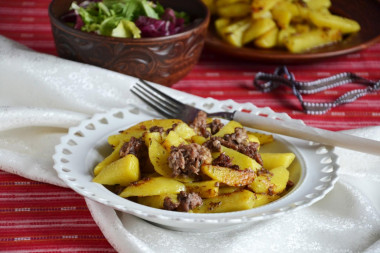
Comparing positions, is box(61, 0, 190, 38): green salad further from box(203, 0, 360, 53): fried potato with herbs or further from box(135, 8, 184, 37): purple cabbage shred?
box(203, 0, 360, 53): fried potato with herbs

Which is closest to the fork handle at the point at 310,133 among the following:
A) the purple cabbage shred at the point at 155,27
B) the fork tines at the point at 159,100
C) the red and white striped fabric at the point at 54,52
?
the fork tines at the point at 159,100

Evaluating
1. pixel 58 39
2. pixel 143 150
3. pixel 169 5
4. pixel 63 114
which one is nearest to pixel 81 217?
pixel 143 150

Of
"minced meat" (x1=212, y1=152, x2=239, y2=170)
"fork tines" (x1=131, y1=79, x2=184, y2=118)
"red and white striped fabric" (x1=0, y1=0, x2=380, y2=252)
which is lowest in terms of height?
"red and white striped fabric" (x1=0, y1=0, x2=380, y2=252)

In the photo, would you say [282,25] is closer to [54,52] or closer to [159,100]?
[159,100]

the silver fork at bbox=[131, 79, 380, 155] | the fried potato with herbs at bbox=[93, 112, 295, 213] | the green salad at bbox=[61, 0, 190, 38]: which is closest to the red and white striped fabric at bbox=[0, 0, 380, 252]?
the fried potato with herbs at bbox=[93, 112, 295, 213]

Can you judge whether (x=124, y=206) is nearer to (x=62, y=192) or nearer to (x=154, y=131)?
(x=154, y=131)

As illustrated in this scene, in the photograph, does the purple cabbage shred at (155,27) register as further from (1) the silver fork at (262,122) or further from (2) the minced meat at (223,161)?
(2) the minced meat at (223,161)
